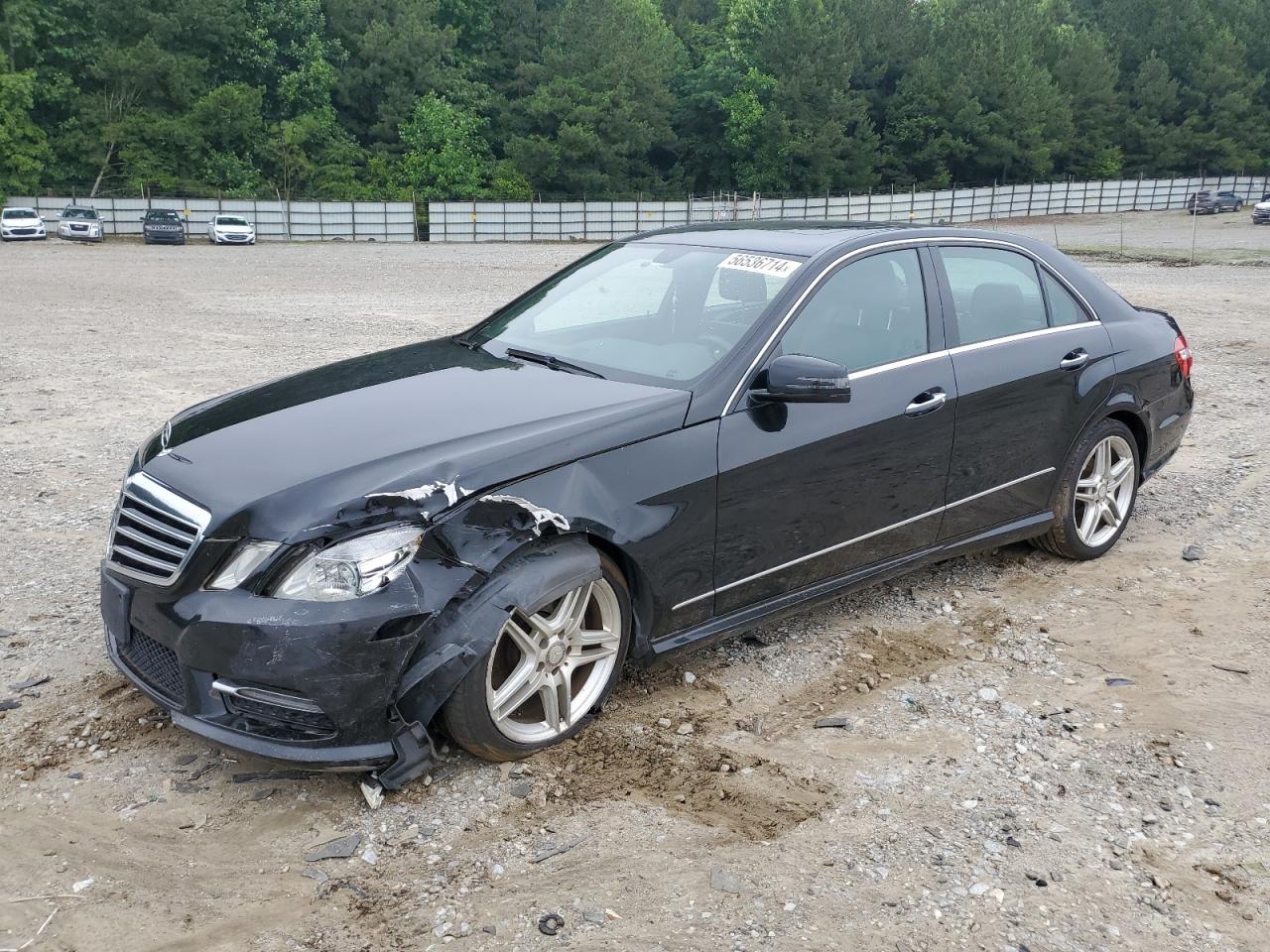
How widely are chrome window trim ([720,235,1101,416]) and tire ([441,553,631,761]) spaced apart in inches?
31.0

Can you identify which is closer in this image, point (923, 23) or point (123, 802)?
point (123, 802)

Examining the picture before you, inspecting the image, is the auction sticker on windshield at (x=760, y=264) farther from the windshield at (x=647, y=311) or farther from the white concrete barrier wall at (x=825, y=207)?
the white concrete barrier wall at (x=825, y=207)

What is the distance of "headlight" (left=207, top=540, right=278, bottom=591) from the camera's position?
3.27m

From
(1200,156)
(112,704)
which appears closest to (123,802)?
(112,704)

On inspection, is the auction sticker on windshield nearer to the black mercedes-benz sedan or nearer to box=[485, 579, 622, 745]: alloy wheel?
Answer: the black mercedes-benz sedan

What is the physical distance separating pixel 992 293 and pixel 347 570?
3.23m

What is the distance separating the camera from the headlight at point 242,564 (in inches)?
129

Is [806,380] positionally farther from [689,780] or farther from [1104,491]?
[1104,491]

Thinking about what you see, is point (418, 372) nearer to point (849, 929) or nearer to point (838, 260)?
point (838, 260)

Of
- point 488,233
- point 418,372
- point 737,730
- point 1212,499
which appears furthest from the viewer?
point 488,233

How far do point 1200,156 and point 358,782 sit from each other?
306 ft

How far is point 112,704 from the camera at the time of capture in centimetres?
406

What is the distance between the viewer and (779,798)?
140 inches

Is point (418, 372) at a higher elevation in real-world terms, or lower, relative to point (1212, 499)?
higher
